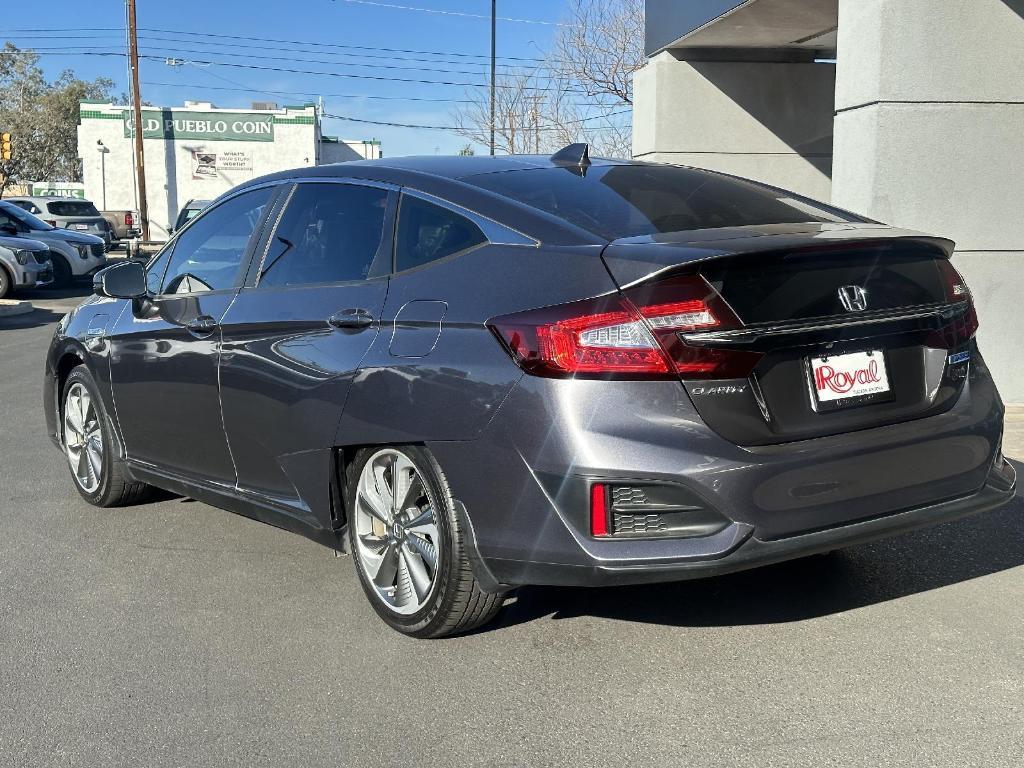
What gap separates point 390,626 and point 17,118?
276 feet

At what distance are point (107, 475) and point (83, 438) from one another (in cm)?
41

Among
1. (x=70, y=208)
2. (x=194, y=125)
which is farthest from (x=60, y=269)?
(x=194, y=125)

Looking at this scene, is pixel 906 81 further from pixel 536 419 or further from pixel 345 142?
pixel 345 142

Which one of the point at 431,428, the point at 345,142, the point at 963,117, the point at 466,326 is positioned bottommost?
the point at 431,428

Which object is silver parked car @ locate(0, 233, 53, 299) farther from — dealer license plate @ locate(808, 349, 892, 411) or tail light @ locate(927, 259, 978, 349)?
dealer license plate @ locate(808, 349, 892, 411)

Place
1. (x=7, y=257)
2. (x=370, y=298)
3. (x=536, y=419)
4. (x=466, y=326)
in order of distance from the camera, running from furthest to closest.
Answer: (x=7, y=257), (x=370, y=298), (x=466, y=326), (x=536, y=419)

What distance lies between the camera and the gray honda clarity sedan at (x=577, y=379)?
11.0 feet

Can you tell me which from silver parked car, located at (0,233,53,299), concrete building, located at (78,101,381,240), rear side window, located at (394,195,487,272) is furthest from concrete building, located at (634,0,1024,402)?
concrete building, located at (78,101,381,240)

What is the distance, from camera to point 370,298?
4.11 m

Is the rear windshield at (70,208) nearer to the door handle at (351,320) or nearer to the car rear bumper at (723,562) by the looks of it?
the door handle at (351,320)

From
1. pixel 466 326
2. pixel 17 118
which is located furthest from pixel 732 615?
pixel 17 118

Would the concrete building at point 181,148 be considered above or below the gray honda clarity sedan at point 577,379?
above

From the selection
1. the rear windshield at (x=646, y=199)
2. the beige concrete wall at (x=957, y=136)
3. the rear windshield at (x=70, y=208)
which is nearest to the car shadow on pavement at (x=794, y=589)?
Result: the rear windshield at (x=646, y=199)

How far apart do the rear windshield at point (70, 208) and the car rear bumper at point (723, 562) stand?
3094 centimetres
